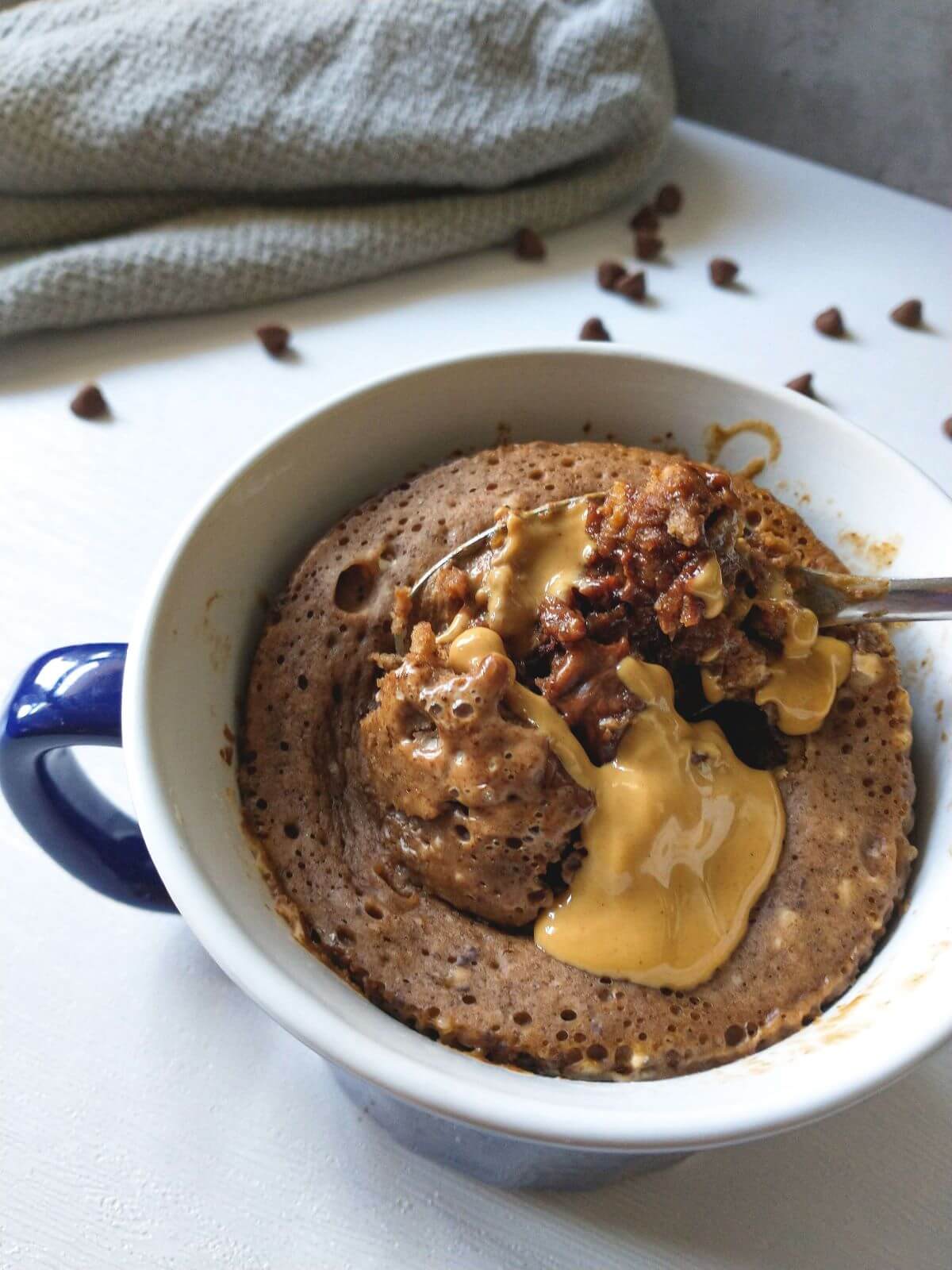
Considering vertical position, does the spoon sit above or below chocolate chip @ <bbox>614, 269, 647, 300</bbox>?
above

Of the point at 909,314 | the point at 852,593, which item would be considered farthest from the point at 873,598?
the point at 909,314

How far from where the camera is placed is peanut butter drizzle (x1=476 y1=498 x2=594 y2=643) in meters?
1.07

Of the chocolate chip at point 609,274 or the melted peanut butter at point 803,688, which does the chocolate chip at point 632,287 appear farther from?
the melted peanut butter at point 803,688

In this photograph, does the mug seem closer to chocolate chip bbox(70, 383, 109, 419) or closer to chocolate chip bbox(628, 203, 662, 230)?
chocolate chip bbox(70, 383, 109, 419)

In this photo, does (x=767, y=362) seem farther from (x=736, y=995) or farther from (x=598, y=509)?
(x=736, y=995)

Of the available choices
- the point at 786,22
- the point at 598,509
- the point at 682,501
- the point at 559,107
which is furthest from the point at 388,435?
the point at 786,22

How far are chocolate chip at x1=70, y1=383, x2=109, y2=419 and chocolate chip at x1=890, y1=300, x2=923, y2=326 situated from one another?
1406 mm

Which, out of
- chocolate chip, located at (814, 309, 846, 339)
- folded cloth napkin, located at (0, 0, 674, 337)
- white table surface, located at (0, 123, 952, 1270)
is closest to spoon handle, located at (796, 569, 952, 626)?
white table surface, located at (0, 123, 952, 1270)

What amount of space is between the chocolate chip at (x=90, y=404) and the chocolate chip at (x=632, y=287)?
3.10 ft

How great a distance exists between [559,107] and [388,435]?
1.06 meters

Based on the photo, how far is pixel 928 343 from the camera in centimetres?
193

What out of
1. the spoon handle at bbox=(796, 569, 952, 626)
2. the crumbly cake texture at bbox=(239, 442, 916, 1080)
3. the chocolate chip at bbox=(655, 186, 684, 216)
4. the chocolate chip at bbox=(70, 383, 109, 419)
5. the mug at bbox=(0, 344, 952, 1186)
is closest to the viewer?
the mug at bbox=(0, 344, 952, 1186)

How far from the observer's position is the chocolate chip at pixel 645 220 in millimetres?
2115

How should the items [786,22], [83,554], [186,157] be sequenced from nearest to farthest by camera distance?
[83,554], [186,157], [786,22]
